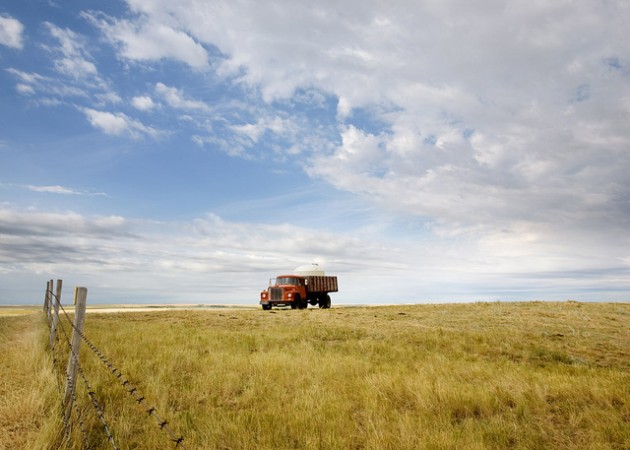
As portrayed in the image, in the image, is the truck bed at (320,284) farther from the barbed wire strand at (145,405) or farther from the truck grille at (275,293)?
the barbed wire strand at (145,405)

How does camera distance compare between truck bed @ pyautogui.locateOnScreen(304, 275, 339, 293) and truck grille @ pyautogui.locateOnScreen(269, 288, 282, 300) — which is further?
truck bed @ pyautogui.locateOnScreen(304, 275, 339, 293)

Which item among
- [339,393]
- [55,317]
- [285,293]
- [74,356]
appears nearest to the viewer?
[74,356]

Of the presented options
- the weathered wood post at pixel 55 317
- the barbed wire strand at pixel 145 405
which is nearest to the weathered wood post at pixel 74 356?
the barbed wire strand at pixel 145 405

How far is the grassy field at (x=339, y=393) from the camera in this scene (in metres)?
6.34

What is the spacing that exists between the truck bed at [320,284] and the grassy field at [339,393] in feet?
61.0

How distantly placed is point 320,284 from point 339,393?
2799cm

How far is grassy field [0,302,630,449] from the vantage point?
6.34 m

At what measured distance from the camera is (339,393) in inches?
336

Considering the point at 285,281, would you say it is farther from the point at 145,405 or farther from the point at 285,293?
the point at 145,405

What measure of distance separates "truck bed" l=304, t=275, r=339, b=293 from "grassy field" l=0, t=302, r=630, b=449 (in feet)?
61.0

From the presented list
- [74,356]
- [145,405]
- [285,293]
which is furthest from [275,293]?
[74,356]

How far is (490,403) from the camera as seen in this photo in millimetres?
7980

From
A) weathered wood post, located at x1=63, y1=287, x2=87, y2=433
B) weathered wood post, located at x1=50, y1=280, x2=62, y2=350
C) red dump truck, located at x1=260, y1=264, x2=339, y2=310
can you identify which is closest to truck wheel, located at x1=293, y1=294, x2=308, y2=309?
red dump truck, located at x1=260, y1=264, x2=339, y2=310

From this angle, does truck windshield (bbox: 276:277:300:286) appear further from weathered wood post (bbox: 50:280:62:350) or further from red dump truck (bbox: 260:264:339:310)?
weathered wood post (bbox: 50:280:62:350)
